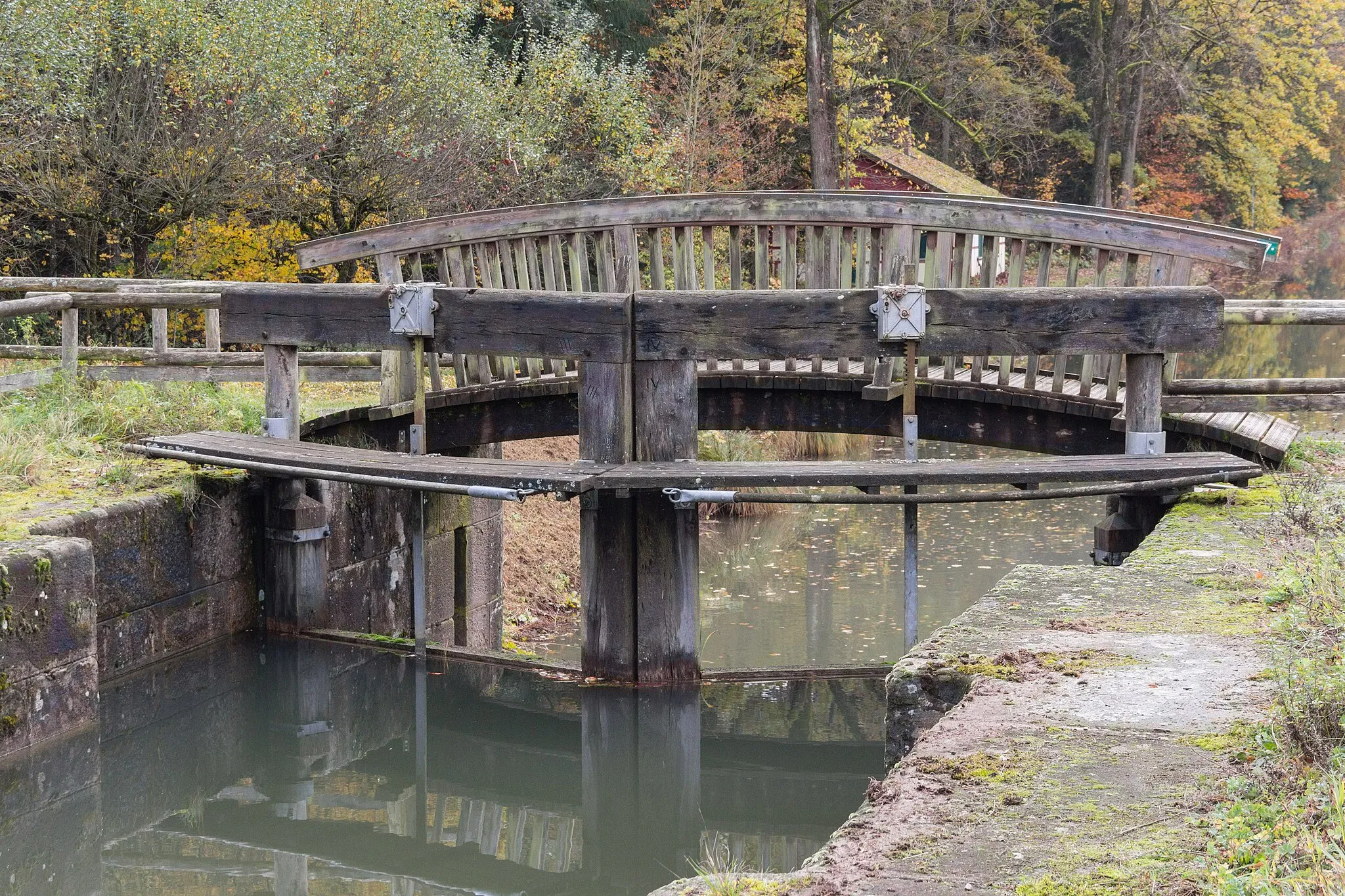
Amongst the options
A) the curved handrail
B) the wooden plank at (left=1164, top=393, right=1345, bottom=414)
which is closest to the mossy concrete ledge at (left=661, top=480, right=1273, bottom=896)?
the wooden plank at (left=1164, top=393, right=1345, bottom=414)

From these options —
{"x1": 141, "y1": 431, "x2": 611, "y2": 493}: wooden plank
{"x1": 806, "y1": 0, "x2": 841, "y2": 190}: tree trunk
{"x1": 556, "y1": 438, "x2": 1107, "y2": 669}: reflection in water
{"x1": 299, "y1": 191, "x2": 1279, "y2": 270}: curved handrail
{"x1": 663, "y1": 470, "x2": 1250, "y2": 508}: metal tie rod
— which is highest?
{"x1": 806, "y1": 0, "x2": 841, "y2": 190}: tree trunk

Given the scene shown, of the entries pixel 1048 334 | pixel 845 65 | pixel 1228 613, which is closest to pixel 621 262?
pixel 1048 334

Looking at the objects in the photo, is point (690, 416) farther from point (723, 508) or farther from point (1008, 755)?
point (723, 508)

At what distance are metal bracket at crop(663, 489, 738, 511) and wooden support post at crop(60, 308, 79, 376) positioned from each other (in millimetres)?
4751

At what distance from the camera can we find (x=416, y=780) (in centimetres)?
692

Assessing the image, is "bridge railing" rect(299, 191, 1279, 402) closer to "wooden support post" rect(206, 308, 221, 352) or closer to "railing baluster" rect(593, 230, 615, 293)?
"railing baluster" rect(593, 230, 615, 293)

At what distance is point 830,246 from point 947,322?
6.90 feet

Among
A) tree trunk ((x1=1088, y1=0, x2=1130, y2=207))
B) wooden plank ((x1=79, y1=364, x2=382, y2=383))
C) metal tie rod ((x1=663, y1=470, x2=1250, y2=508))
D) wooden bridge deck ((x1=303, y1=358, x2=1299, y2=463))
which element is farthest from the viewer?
tree trunk ((x1=1088, y1=0, x2=1130, y2=207))

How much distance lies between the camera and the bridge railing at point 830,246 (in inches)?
331

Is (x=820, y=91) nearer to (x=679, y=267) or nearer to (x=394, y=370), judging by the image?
(x=679, y=267)

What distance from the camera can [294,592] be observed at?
28.3 feet

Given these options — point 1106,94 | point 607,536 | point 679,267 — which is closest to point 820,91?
point 1106,94

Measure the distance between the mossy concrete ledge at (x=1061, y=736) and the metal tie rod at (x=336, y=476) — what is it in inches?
104

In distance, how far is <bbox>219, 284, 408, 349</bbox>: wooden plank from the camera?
26.1 feet
